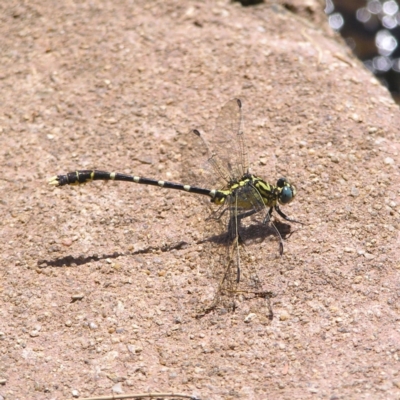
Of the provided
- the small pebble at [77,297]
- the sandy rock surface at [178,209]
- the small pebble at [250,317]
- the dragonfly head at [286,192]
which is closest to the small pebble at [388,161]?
the sandy rock surface at [178,209]

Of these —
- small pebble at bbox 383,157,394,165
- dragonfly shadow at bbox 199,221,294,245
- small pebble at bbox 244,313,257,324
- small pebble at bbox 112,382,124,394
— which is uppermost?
small pebble at bbox 383,157,394,165

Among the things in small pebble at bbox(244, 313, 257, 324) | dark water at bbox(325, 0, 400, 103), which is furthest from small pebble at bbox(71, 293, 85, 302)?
dark water at bbox(325, 0, 400, 103)

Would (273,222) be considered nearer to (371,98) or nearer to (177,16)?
(371,98)

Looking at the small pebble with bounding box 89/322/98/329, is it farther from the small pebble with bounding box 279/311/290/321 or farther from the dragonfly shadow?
the small pebble with bounding box 279/311/290/321

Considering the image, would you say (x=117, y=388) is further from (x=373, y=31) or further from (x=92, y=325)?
(x=373, y=31)

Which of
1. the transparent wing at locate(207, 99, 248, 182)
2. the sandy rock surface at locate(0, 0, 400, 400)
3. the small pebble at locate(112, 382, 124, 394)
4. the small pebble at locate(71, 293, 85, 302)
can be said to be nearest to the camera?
the small pebble at locate(112, 382, 124, 394)

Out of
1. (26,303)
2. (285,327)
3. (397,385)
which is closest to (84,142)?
(26,303)

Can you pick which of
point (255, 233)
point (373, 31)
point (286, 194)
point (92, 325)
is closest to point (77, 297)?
point (92, 325)
